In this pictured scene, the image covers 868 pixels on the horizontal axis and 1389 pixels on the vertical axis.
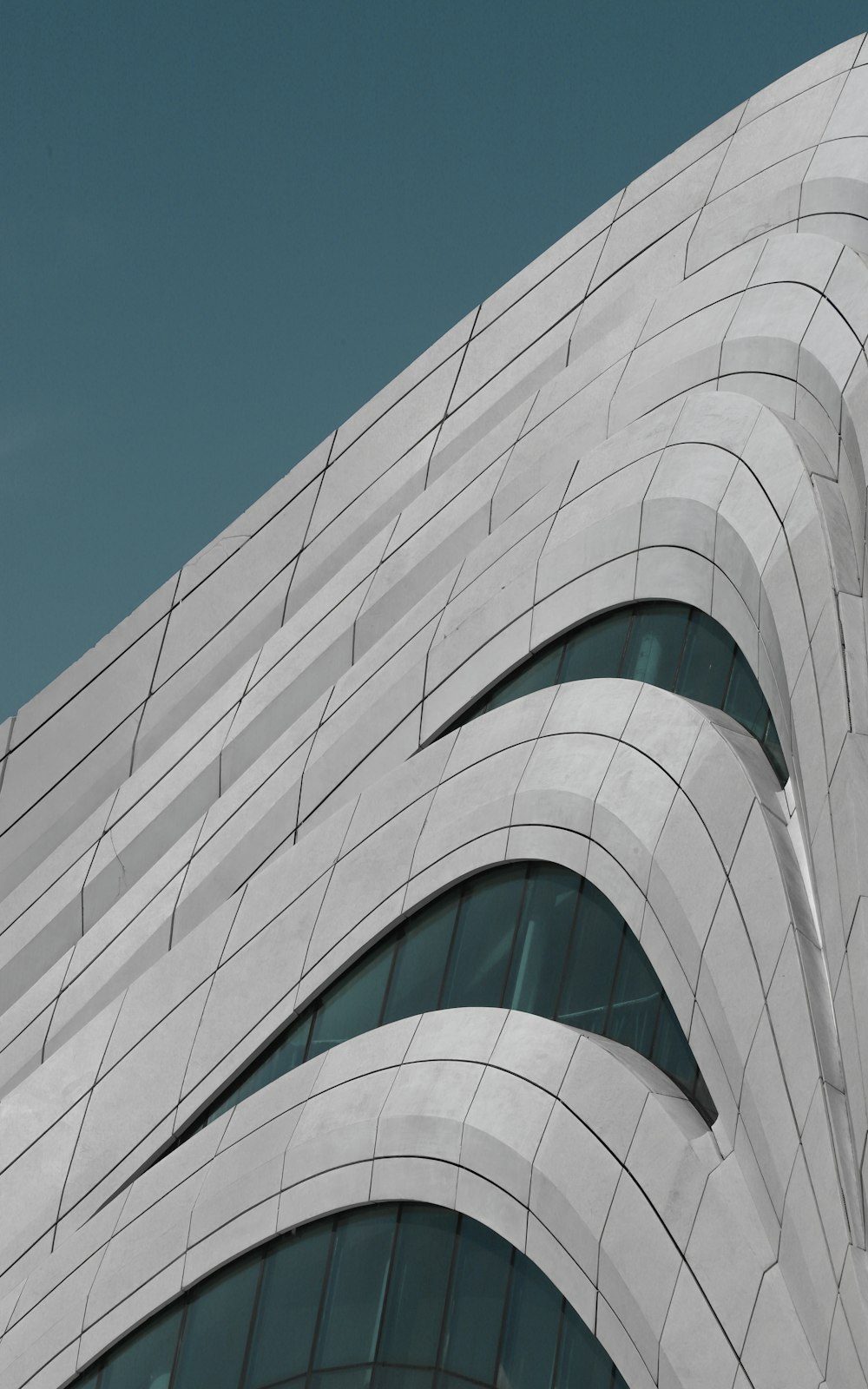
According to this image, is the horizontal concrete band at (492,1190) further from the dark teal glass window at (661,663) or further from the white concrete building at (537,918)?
the dark teal glass window at (661,663)

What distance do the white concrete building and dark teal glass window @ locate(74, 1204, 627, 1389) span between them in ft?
0.16

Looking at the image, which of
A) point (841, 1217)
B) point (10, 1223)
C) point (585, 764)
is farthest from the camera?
point (10, 1223)

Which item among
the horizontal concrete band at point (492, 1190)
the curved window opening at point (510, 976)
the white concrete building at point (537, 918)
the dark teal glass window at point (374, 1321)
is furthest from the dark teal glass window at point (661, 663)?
the dark teal glass window at point (374, 1321)

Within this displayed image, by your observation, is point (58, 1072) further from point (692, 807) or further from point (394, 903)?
point (692, 807)

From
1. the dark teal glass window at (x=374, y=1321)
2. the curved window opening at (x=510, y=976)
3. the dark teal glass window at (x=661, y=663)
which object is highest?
the dark teal glass window at (x=661, y=663)

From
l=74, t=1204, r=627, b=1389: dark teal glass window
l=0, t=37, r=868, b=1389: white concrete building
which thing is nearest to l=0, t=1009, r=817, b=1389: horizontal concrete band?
l=0, t=37, r=868, b=1389: white concrete building

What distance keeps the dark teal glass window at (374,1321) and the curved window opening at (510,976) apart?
267 centimetres

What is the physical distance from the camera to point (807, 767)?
58.6ft

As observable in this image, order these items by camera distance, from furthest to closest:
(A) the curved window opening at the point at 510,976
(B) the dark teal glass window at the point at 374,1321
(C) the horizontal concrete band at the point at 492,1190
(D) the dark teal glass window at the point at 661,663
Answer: (D) the dark teal glass window at the point at 661,663
(A) the curved window opening at the point at 510,976
(B) the dark teal glass window at the point at 374,1321
(C) the horizontal concrete band at the point at 492,1190

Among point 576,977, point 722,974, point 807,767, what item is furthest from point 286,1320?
point 807,767

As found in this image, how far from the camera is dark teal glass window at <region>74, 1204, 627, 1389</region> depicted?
58.4 ft

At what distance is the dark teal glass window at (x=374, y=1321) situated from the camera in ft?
58.4

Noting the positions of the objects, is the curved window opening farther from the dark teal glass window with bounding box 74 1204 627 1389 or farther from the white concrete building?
the dark teal glass window with bounding box 74 1204 627 1389

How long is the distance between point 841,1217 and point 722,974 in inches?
132
